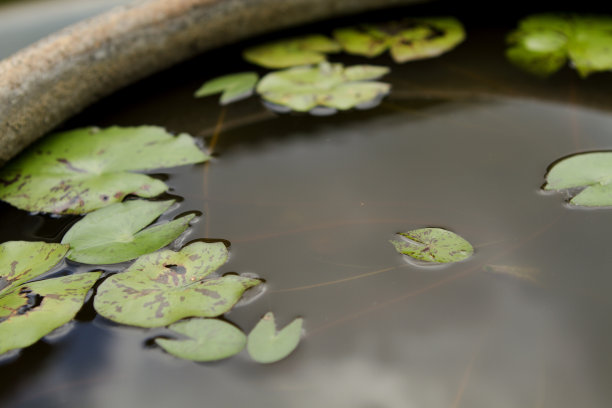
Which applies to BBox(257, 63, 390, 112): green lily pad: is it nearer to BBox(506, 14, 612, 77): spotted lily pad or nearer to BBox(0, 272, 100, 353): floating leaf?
BBox(506, 14, 612, 77): spotted lily pad

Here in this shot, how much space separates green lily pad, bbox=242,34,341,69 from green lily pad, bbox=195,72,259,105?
0.08 metres

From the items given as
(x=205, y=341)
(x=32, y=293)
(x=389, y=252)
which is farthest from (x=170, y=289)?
(x=389, y=252)

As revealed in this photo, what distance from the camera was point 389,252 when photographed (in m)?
0.99

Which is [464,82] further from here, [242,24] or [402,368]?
[402,368]

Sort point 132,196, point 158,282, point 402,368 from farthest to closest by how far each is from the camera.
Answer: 1. point 132,196
2. point 158,282
3. point 402,368

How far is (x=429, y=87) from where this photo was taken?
1.41m

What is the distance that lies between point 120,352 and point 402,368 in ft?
1.44

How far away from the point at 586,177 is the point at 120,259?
898mm

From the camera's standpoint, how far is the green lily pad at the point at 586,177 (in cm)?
103

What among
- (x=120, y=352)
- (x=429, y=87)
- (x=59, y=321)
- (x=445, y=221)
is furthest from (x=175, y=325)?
(x=429, y=87)

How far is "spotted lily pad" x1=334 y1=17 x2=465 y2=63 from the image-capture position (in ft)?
5.02

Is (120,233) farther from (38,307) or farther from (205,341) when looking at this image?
(205,341)

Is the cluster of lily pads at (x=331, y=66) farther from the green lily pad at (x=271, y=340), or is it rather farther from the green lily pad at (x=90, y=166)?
the green lily pad at (x=271, y=340)

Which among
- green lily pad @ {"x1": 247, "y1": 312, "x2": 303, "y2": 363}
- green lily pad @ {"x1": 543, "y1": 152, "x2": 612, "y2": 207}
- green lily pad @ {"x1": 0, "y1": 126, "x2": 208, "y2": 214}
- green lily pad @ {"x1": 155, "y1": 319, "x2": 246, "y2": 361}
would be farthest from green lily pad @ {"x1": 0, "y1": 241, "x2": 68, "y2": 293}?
green lily pad @ {"x1": 543, "y1": 152, "x2": 612, "y2": 207}
